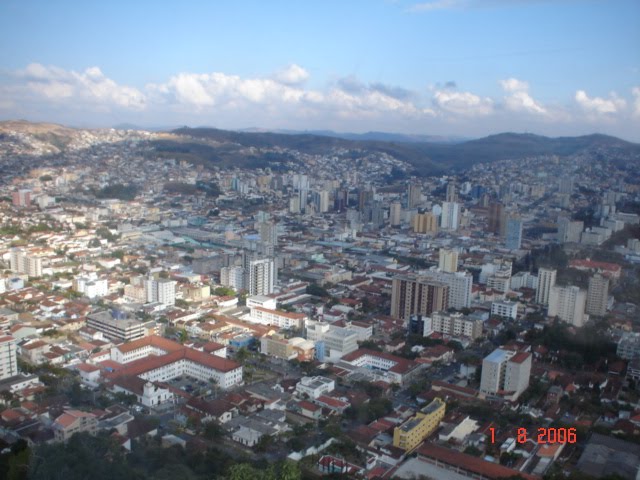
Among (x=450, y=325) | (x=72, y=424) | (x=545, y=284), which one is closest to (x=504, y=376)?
(x=450, y=325)

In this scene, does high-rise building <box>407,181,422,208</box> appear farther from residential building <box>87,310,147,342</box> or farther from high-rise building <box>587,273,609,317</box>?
residential building <box>87,310,147,342</box>

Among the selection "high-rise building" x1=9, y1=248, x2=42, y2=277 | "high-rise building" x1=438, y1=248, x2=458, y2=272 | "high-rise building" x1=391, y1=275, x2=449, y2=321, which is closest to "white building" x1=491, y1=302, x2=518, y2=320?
"high-rise building" x1=391, y1=275, x2=449, y2=321

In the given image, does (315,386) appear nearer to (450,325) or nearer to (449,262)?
(450,325)

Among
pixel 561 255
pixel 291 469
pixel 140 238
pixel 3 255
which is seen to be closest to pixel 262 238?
pixel 140 238

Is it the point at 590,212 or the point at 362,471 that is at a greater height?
the point at 590,212

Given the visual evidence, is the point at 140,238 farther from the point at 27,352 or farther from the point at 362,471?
the point at 362,471

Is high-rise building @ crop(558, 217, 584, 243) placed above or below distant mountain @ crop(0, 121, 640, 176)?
below

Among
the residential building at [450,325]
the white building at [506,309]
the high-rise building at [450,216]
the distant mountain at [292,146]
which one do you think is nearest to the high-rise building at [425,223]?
the high-rise building at [450,216]
